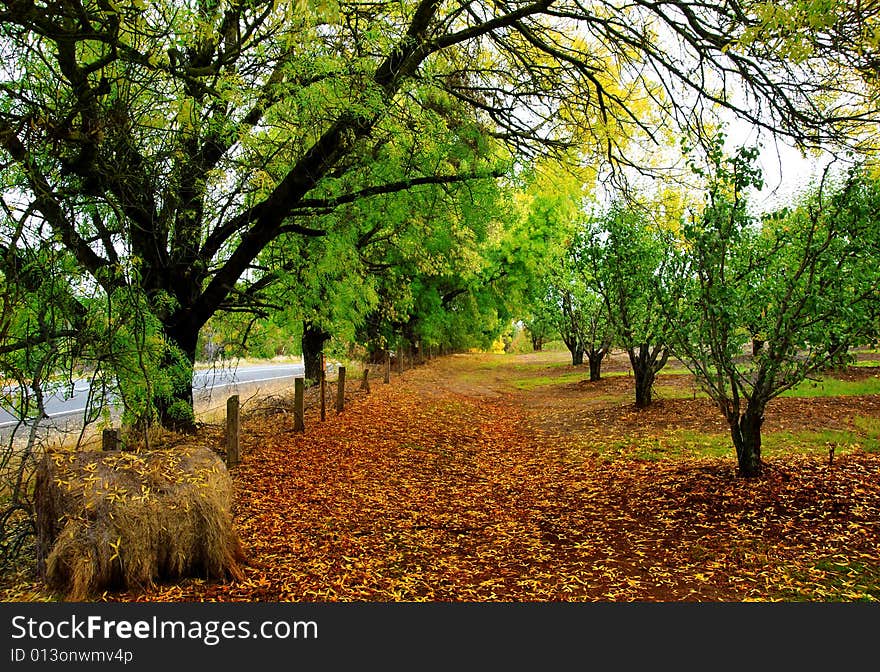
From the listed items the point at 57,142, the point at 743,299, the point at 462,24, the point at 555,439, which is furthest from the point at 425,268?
the point at 57,142

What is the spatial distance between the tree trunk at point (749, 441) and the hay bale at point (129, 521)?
5822 mm

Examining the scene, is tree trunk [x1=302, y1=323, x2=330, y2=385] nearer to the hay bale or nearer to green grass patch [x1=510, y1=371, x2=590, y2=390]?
green grass patch [x1=510, y1=371, x2=590, y2=390]

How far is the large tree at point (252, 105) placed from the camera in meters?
5.66

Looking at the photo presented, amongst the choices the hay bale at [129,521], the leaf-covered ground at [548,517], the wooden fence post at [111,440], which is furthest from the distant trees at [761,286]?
the wooden fence post at [111,440]

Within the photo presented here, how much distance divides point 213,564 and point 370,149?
7381 mm

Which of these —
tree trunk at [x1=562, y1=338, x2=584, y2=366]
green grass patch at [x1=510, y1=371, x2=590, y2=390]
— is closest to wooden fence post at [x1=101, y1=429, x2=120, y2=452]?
green grass patch at [x1=510, y1=371, x2=590, y2=390]

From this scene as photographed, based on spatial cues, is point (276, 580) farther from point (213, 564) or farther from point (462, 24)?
point (462, 24)

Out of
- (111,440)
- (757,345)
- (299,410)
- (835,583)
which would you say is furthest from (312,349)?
(835,583)

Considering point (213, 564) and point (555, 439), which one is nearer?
point (213, 564)

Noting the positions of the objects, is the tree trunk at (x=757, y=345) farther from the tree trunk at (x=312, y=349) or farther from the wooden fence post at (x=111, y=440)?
the tree trunk at (x=312, y=349)

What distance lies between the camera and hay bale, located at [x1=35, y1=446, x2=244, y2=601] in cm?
436

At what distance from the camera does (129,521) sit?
177 inches

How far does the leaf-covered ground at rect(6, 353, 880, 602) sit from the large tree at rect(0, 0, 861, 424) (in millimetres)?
2601

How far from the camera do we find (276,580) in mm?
5090
